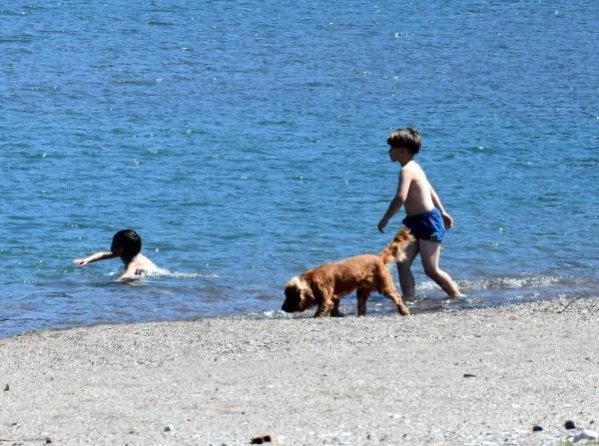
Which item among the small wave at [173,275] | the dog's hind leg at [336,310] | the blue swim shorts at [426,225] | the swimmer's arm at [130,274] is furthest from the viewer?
the small wave at [173,275]

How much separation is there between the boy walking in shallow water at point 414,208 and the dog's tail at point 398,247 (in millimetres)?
156

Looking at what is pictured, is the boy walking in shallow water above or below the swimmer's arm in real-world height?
above

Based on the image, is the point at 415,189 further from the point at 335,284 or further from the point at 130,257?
the point at 130,257

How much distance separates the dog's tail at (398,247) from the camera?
39.4 feet

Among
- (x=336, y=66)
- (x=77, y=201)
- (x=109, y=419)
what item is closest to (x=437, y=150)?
(x=77, y=201)

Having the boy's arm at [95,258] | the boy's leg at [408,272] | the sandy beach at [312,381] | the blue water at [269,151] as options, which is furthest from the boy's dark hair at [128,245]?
the boy's leg at [408,272]

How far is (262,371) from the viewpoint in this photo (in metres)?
9.41

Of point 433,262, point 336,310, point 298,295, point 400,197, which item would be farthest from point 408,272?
point 298,295

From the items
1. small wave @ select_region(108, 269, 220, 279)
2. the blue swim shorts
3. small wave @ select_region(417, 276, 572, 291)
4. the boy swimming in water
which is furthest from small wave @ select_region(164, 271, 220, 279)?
the blue swim shorts

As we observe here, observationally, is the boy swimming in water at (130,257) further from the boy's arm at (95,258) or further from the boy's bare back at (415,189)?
the boy's bare back at (415,189)

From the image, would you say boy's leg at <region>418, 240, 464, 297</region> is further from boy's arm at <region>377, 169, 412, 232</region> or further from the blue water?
boy's arm at <region>377, 169, 412, 232</region>

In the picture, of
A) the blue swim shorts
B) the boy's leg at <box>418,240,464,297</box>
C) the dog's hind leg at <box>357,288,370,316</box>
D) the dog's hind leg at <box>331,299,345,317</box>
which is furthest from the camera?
the boy's leg at <box>418,240,464,297</box>

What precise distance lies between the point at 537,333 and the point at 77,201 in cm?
1020

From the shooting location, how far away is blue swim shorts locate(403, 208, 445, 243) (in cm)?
1239
